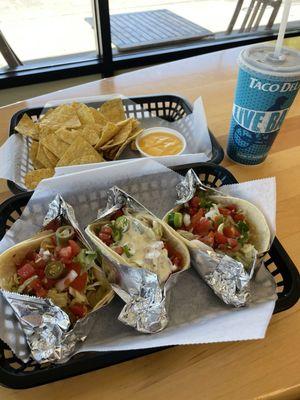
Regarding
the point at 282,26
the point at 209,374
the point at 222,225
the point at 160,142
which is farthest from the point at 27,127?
the point at 209,374

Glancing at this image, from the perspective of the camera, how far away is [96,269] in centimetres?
94

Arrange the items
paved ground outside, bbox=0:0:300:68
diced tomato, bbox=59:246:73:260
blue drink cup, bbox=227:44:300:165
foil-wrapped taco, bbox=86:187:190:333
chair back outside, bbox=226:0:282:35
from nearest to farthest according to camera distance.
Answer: foil-wrapped taco, bbox=86:187:190:333, diced tomato, bbox=59:246:73:260, blue drink cup, bbox=227:44:300:165, paved ground outside, bbox=0:0:300:68, chair back outside, bbox=226:0:282:35

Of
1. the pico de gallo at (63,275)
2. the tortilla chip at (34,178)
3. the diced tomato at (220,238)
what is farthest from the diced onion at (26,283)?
the diced tomato at (220,238)

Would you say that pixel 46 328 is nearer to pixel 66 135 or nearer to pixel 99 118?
pixel 66 135

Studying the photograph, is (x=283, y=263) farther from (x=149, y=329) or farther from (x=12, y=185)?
(x=12, y=185)

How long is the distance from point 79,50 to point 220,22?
1.27 m

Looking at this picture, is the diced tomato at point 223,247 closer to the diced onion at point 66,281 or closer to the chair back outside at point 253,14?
the diced onion at point 66,281

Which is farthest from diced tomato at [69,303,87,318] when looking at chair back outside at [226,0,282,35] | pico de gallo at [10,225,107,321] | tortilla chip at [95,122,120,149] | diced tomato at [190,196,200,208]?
chair back outside at [226,0,282,35]

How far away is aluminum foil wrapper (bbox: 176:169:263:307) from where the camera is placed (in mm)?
868

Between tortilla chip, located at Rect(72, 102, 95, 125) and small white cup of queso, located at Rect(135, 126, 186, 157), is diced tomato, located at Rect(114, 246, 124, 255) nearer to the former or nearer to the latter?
small white cup of queso, located at Rect(135, 126, 186, 157)

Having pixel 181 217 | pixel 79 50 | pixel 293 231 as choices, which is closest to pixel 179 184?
pixel 181 217

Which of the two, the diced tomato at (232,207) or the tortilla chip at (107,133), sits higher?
the tortilla chip at (107,133)

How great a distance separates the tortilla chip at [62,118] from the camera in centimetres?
136

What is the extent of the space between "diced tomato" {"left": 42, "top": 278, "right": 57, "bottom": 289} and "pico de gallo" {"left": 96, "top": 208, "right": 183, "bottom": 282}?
166mm
